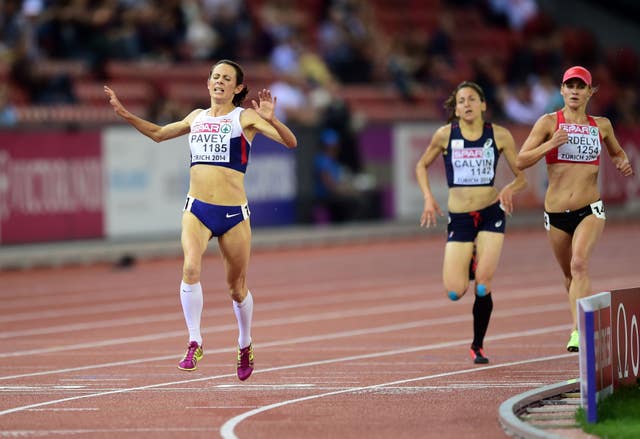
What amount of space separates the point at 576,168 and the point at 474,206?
100cm

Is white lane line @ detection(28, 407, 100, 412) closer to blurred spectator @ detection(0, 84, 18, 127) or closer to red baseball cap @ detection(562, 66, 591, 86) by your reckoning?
red baseball cap @ detection(562, 66, 591, 86)

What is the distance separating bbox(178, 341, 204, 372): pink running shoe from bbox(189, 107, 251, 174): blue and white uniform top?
1332 mm

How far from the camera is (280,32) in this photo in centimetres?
2916

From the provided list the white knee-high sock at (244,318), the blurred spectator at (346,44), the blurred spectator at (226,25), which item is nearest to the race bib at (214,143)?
the white knee-high sock at (244,318)

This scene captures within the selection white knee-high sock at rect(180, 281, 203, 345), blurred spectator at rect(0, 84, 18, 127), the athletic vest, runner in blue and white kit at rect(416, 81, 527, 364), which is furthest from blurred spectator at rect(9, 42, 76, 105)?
white knee-high sock at rect(180, 281, 203, 345)

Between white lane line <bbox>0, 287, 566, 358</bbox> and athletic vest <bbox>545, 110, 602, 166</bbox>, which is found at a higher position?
athletic vest <bbox>545, 110, 602, 166</bbox>

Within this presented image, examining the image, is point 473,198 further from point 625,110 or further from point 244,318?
point 625,110

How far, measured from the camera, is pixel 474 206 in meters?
12.3

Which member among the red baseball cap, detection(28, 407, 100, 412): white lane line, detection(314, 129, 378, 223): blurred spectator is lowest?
detection(28, 407, 100, 412): white lane line

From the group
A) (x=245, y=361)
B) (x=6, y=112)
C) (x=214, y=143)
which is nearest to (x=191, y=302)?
(x=245, y=361)

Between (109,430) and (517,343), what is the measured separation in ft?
17.9

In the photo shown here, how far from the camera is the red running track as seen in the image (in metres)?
9.38

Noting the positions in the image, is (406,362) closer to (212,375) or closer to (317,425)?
(212,375)

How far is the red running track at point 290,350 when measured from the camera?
30.8 ft
